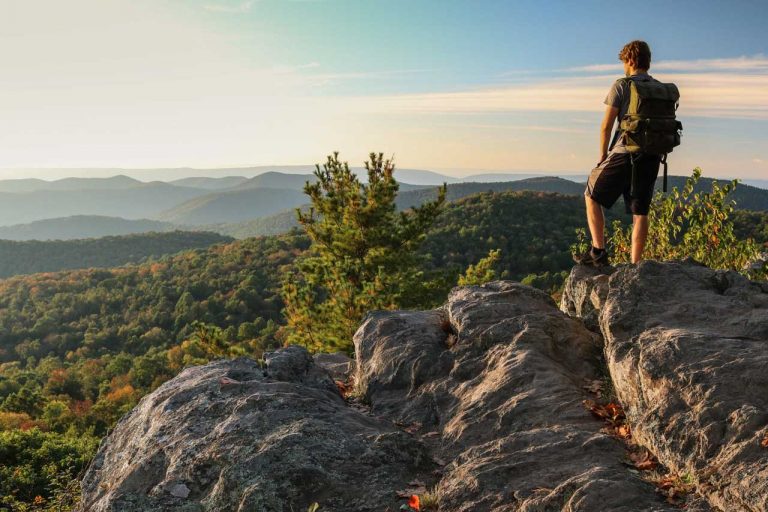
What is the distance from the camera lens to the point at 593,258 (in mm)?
7352

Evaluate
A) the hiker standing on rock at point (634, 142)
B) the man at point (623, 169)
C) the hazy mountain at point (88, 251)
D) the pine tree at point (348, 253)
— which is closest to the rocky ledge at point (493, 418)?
the man at point (623, 169)

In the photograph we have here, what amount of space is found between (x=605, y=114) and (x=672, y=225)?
4684 mm

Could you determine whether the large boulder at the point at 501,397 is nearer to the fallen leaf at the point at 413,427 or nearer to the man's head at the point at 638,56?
the fallen leaf at the point at 413,427

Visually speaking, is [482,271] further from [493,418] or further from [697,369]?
[697,369]

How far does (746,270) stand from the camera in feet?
26.9

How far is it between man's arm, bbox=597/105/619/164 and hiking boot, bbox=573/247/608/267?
1381 millimetres

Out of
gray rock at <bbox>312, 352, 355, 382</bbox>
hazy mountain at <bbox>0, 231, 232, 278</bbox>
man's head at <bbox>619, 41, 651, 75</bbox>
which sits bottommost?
hazy mountain at <bbox>0, 231, 232, 278</bbox>

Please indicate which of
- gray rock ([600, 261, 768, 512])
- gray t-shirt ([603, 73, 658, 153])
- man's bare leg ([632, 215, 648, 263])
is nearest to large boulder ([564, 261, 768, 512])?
gray rock ([600, 261, 768, 512])

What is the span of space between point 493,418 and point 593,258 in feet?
9.98

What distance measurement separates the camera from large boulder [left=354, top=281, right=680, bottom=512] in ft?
14.2

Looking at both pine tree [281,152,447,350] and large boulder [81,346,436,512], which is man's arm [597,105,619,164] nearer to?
large boulder [81,346,436,512]

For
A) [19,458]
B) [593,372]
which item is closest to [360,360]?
[593,372]

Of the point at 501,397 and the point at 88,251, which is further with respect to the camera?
the point at 88,251

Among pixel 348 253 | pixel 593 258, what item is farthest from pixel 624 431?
pixel 348 253
